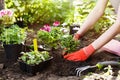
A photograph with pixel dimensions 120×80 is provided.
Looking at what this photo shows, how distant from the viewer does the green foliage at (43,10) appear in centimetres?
459

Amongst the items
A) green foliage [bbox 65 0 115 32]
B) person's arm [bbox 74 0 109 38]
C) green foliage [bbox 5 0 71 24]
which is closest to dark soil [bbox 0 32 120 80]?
person's arm [bbox 74 0 109 38]

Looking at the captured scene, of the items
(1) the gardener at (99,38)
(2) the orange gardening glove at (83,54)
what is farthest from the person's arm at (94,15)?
(2) the orange gardening glove at (83,54)

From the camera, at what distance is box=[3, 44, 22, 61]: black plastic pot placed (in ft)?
10.2

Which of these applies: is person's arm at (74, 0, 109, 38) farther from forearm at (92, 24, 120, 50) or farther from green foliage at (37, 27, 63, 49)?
forearm at (92, 24, 120, 50)

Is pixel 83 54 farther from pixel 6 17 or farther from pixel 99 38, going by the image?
pixel 6 17

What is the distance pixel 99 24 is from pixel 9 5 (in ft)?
4.23

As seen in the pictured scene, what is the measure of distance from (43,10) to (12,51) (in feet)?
5.41

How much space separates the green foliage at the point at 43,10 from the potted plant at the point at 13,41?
1.43 m

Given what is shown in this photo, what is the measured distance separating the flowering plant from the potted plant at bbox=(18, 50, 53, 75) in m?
0.75

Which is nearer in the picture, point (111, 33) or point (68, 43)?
point (111, 33)

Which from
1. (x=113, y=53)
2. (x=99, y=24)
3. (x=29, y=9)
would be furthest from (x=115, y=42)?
(x=29, y=9)

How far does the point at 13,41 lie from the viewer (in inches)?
123

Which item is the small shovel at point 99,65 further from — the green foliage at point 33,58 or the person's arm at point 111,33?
the green foliage at point 33,58

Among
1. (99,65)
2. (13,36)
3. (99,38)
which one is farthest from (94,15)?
(13,36)
